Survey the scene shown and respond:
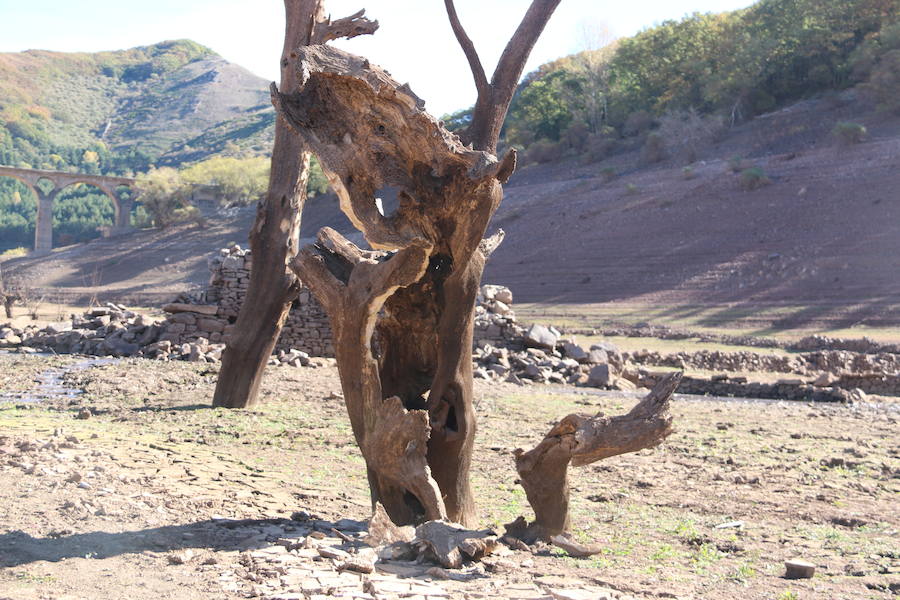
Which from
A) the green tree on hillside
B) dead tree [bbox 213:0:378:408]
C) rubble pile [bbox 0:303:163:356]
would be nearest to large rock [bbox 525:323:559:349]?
rubble pile [bbox 0:303:163:356]

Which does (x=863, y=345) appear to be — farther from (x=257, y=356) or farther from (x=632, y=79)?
(x=632, y=79)

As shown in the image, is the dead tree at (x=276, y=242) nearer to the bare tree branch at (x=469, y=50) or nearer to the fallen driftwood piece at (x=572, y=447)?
the bare tree branch at (x=469, y=50)

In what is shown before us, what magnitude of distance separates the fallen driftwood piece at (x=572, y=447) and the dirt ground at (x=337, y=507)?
26 cm

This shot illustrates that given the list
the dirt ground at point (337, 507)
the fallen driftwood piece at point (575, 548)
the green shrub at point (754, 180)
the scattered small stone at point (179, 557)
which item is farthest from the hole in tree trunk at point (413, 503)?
the green shrub at point (754, 180)

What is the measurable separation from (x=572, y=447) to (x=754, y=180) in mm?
32597

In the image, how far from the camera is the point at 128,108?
502 ft

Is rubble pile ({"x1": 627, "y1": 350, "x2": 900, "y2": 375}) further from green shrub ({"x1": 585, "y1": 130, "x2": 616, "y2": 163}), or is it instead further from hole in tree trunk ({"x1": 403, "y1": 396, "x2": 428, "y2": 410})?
green shrub ({"x1": 585, "y1": 130, "x2": 616, "y2": 163})

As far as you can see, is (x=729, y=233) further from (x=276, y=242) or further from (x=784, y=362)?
(x=276, y=242)

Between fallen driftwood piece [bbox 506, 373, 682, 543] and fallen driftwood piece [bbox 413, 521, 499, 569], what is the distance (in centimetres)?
64

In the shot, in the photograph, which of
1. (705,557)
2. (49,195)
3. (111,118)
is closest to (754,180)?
(705,557)

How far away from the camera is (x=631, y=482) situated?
7.73 meters

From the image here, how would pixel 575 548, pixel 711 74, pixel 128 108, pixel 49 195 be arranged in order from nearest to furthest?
pixel 575 548
pixel 711 74
pixel 49 195
pixel 128 108

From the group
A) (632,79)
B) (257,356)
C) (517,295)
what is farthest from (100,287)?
(257,356)

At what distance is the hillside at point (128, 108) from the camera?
11669 centimetres
